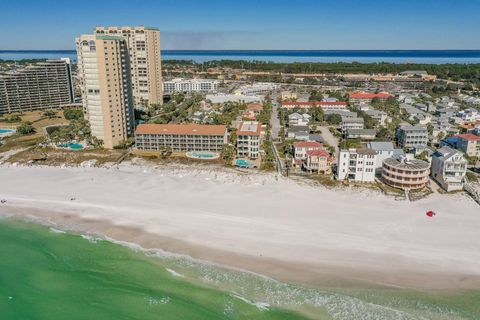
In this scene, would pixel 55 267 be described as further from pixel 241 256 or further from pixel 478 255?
pixel 478 255

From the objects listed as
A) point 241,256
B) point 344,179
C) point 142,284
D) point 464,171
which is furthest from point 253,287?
point 464,171

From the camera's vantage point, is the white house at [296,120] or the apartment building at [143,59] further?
the apartment building at [143,59]

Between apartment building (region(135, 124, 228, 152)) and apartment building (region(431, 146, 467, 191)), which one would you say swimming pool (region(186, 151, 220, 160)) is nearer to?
apartment building (region(135, 124, 228, 152))

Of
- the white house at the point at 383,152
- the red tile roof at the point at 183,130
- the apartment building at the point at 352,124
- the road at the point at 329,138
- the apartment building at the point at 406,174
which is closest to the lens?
the apartment building at the point at 406,174

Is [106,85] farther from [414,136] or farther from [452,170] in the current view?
[452,170]

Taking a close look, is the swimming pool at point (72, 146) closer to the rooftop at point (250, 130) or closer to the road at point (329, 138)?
the rooftop at point (250, 130)

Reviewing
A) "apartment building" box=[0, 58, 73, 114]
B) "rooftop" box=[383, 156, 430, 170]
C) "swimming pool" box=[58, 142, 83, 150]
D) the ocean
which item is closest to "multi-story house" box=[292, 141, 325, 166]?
"rooftop" box=[383, 156, 430, 170]

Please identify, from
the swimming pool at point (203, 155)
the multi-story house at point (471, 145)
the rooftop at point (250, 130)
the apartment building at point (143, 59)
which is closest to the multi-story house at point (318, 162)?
the rooftop at point (250, 130)

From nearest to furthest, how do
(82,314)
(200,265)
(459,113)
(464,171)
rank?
(82,314) → (200,265) → (464,171) → (459,113)
